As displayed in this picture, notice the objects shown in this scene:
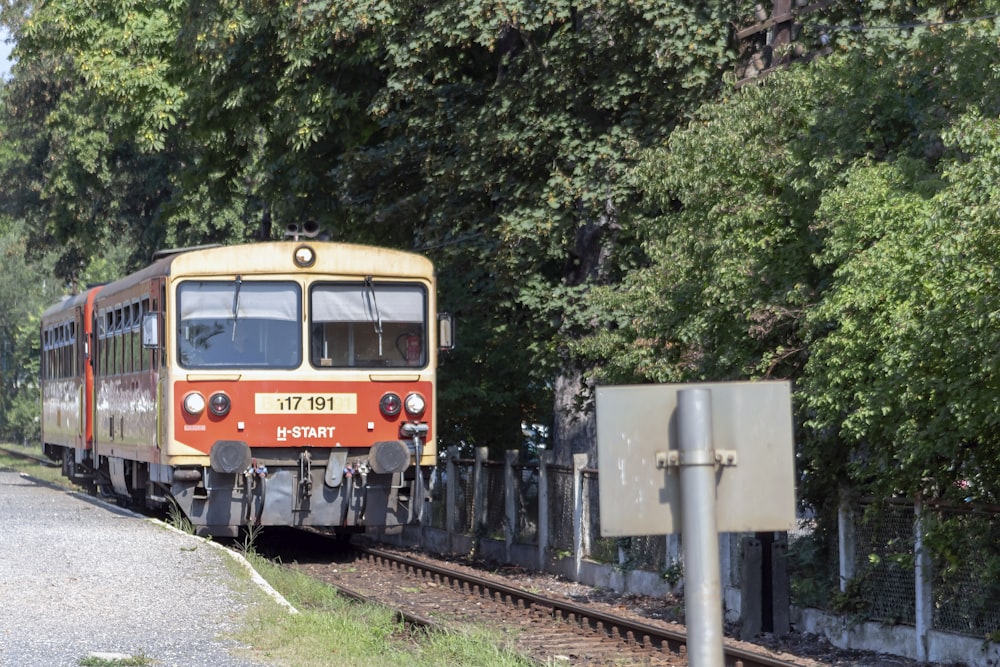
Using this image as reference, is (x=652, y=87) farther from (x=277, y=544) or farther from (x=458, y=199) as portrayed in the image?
(x=277, y=544)

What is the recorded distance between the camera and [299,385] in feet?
56.3

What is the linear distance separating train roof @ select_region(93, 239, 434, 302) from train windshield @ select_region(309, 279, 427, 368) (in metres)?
0.17

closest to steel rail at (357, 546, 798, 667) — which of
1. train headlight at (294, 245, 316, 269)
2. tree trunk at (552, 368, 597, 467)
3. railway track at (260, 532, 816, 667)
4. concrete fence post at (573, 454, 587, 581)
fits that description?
railway track at (260, 532, 816, 667)

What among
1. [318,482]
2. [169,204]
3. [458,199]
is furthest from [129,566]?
[169,204]

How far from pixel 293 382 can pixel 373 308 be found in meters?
1.25

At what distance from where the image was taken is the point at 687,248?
13.8 meters

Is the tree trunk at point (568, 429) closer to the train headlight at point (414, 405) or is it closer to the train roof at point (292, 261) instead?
the train headlight at point (414, 405)

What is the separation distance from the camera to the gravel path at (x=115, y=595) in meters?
10.2

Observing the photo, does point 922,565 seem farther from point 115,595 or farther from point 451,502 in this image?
point 451,502

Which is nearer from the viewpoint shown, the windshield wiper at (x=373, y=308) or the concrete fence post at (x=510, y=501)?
the windshield wiper at (x=373, y=308)

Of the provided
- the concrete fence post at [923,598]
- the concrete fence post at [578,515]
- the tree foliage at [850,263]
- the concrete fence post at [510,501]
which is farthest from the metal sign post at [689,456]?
the concrete fence post at [510,501]

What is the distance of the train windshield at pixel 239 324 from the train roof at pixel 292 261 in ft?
0.54

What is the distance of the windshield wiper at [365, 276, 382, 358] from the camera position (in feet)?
57.2

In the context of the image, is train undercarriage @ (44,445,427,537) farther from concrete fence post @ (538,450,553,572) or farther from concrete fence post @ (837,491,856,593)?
concrete fence post @ (837,491,856,593)
